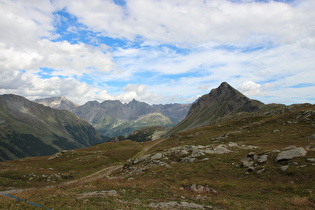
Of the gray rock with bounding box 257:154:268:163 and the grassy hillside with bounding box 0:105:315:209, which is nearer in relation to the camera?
the grassy hillside with bounding box 0:105:315:209

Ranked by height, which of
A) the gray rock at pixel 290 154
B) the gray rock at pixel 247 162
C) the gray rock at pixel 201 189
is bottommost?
the gray rock at pixel 201 189

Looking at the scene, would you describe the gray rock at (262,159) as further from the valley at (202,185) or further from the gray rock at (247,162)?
the gray rock at (247,162)

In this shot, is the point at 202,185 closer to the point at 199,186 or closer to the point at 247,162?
the point at 199,186

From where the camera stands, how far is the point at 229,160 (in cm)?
3566

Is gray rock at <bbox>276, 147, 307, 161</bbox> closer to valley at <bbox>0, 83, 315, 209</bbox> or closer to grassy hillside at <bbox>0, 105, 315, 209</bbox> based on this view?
valley at <bbox>0, 83, 315, 209</bbox>

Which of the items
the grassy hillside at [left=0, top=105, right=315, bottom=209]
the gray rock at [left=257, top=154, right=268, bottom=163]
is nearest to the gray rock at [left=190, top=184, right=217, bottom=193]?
the grassy hillside at [left=0, top=105, right=315, bottom=209]

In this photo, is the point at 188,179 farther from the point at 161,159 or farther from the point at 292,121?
the point at 292,121

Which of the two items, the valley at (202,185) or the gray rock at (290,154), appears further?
the gray rock at (290,154)

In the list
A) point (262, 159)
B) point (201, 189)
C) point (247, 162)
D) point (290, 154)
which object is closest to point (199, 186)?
point (201, 189)

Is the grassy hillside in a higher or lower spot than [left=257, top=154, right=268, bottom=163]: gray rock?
lower

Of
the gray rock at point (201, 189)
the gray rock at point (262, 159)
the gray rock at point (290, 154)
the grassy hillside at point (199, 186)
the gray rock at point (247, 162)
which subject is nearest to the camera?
the grassy hillside at point (199, 186)

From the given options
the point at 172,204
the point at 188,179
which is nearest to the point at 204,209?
the point at 172,204

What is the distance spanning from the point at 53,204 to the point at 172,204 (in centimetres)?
979

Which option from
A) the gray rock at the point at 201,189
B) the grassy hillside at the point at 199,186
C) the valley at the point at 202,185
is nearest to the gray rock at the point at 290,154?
the valley at the point at 202,185
